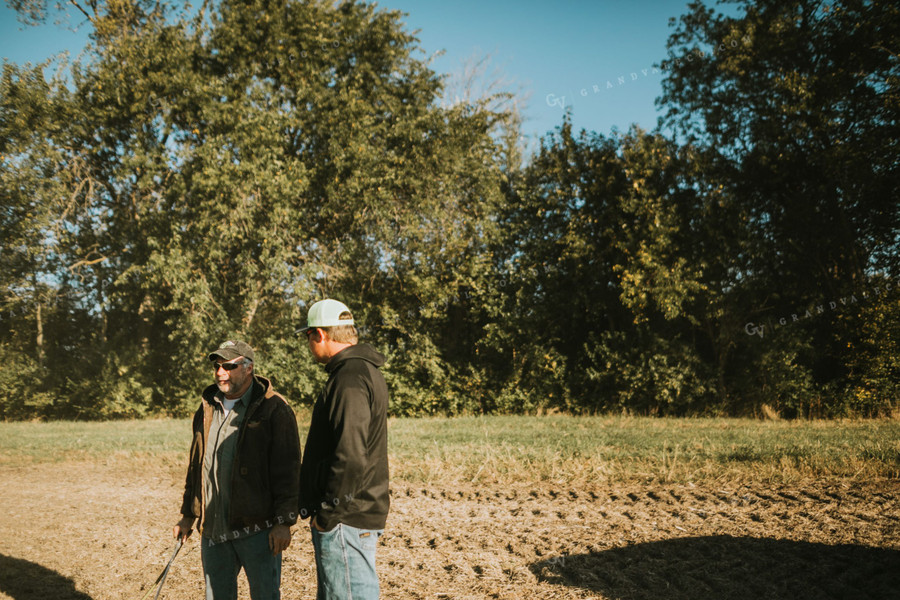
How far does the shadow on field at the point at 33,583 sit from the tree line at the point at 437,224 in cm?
1378

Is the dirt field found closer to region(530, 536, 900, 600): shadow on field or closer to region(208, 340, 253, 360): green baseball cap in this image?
region(530, 536, 900, 600): shadow on field

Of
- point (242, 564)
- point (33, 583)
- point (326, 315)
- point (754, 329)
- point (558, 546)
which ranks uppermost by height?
point (754, 329)

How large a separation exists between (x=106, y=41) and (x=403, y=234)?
1268cm

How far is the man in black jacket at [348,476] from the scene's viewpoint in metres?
2.87

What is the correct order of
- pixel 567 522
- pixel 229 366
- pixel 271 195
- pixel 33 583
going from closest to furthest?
1. pixel 229 366
2. pixel 33 583
3. pixel 567 522
4. pixel 271 195

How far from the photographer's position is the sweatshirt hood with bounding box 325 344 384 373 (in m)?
3.11

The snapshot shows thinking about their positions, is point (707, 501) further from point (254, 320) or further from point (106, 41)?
point (106, 41)

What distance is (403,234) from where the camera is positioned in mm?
21000

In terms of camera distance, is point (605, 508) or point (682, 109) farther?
point (682, 109)

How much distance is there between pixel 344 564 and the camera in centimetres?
290

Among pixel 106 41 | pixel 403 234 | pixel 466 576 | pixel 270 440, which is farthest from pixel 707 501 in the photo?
pixel 106 41

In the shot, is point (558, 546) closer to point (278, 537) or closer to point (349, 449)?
point (278, 537)

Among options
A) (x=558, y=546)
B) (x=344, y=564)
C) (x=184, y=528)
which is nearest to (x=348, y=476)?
(x=344, y=564)

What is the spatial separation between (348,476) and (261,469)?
1.04 metres
